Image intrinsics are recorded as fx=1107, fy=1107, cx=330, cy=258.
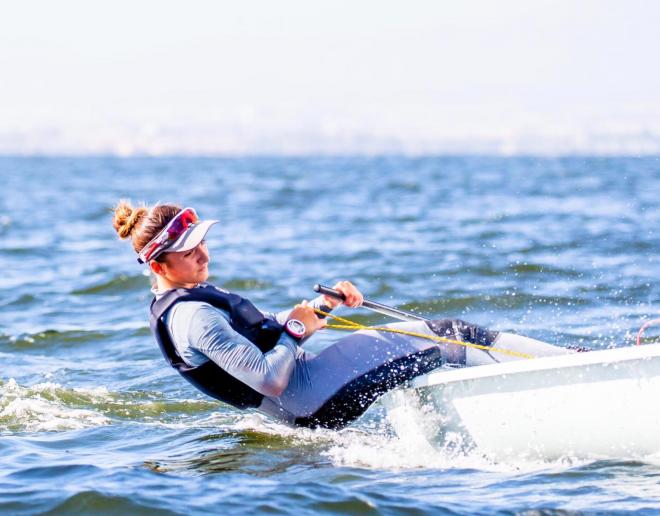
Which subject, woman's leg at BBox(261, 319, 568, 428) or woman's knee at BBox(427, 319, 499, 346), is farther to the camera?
woman's knee at BBox(427, 319, 499, 346)

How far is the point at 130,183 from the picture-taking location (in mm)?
44312

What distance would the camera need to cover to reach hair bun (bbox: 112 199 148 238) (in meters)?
5.41

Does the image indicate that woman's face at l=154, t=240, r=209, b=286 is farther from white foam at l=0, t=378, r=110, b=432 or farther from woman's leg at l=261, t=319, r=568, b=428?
white foam at l=0, t=378, r=110, b=432

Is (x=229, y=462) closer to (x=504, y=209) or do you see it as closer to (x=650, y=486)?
(x=650, y=486)

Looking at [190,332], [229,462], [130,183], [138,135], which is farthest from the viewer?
[138,135]

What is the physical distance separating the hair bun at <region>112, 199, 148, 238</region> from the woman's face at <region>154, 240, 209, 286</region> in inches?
10.1

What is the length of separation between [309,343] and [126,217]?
12.3ft

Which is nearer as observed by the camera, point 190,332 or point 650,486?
point 650,486

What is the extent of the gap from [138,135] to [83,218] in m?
153

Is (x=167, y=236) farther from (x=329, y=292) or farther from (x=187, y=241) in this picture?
(x=329, y=292)

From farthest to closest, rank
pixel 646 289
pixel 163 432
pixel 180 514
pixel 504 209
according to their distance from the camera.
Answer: pixel 504 209
pixel 646 289
pixel 163 432
pixel 180 514

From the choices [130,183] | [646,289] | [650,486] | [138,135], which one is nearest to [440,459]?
[650,486]

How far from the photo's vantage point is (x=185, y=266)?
5.33 metres

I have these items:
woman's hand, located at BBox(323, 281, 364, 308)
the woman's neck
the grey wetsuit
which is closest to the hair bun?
the woman's neck
